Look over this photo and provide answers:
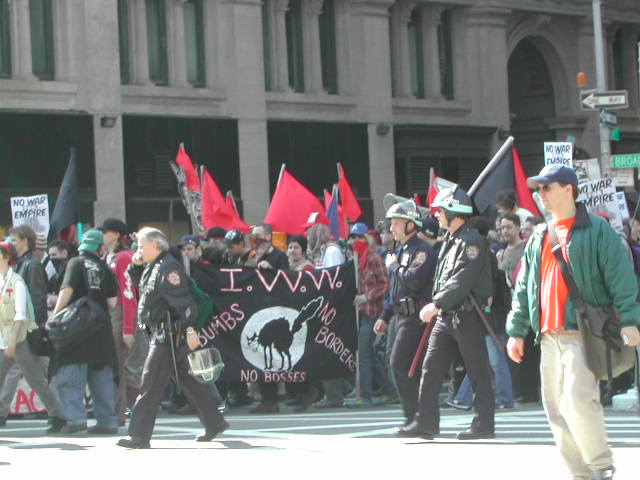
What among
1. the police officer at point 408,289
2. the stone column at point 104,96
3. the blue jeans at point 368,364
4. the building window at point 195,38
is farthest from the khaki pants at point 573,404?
the building window at point 195,38

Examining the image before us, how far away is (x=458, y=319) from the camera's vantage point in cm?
1177

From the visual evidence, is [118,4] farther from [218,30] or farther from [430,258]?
[430,258]

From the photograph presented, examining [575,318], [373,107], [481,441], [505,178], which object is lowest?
[481,441]

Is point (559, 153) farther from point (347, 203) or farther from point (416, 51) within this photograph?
point (416, 51)

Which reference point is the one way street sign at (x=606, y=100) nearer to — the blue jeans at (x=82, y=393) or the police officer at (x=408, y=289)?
Result: the police officer at (x=408, y=289)

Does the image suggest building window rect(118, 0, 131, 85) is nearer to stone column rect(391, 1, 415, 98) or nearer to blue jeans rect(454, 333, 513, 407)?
stone column rect(391, 1, 415, 98)

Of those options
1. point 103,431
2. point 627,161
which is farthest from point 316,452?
point 627,161

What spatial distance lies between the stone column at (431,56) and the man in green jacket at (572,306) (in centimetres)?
3075

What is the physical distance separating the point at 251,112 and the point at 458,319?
930 inches

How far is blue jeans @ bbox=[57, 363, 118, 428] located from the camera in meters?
13.7

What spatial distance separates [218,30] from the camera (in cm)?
3456

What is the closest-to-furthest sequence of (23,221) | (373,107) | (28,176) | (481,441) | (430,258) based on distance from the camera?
(481,441) → (430,258) → (23,221) → (28,176) → (373,107)

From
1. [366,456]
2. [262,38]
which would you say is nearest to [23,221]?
[366,456]

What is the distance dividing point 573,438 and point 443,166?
100ft
